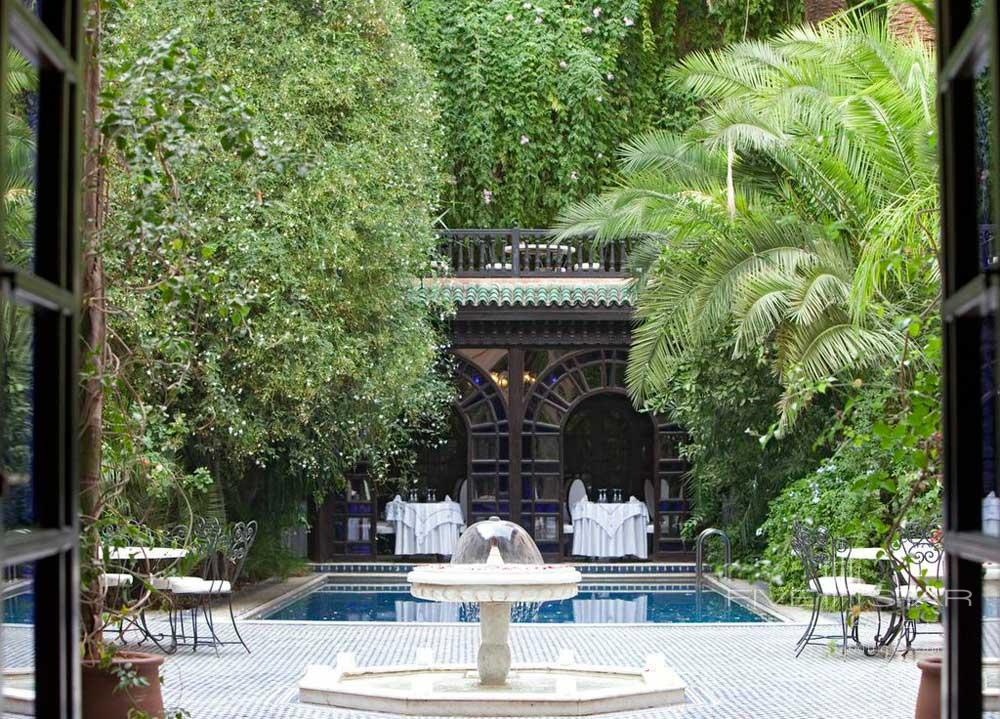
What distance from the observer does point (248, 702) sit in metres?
9.13

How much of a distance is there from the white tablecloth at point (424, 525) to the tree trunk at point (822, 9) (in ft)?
25.6

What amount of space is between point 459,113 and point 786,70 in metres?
9.32

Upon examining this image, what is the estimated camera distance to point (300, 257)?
14.0m

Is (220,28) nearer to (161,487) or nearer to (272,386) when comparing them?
(272,386)

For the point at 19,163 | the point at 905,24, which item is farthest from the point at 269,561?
the point at 19,163

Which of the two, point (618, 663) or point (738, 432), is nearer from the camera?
point (618, 663)

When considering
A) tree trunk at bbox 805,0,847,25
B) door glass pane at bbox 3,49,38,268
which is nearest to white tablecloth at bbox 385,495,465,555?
tree trunk at bbox 805,0,847,25

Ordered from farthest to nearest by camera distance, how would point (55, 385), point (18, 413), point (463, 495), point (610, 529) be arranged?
point (463, 495) < point (610, 529) < point (18, 413) < point (55, 385)

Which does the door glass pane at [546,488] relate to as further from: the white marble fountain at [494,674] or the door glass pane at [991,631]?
the door glass pane at [991,631]

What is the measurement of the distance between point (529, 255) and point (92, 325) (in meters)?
14.8

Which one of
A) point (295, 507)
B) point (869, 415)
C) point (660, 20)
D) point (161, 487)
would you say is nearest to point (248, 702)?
point (161, 487)

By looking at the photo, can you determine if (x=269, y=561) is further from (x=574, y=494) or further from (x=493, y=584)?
(x=493, y=584)

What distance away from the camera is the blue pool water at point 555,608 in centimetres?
1479

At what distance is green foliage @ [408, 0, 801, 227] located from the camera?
72.5ft
